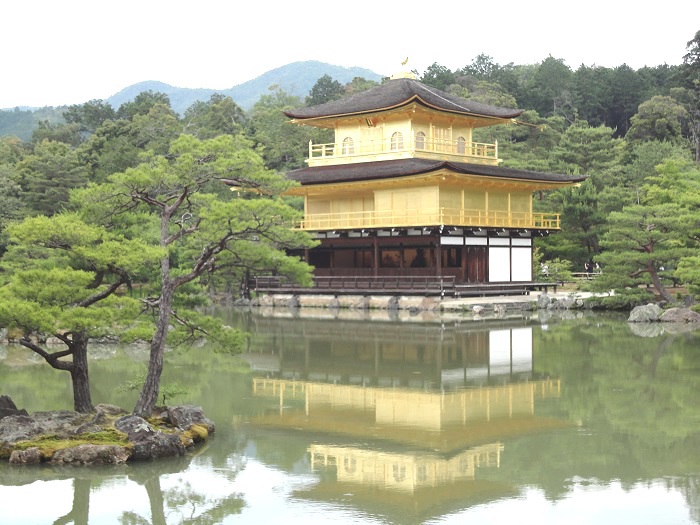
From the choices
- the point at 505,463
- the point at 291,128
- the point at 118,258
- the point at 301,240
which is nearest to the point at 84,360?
the point at 118,258

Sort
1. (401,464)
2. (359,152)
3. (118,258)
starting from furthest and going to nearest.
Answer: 1. (359,152)
2. (118,258)
3. (401,464)

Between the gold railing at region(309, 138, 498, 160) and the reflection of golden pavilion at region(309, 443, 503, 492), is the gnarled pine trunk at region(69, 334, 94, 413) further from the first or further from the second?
the gold railing at region(309, 138, 498, 160)

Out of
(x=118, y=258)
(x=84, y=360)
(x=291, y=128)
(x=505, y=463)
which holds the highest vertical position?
(x=291, y=128)

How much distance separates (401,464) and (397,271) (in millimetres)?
27015

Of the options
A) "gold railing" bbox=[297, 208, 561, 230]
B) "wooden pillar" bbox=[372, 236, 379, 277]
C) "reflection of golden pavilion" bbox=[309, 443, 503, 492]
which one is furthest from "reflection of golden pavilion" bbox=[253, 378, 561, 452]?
"wooden pillar" bbox=[372, 236, 379, 277]

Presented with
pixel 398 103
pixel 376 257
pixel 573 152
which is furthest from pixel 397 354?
pixel 573 152

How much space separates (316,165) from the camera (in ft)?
140

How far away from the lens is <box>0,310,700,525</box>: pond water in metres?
9.41

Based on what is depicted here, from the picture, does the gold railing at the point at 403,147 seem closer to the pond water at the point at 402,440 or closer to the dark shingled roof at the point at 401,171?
the dark shingled roof at the point at 401,171

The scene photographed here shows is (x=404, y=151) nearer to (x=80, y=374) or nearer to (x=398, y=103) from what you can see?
(x=398, y=103)

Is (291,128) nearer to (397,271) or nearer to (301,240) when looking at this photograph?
(397,271)

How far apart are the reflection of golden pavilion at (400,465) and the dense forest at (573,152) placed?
4756 mm

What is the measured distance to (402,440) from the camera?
477 inches

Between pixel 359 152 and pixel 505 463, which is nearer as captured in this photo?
pixel 505 463
